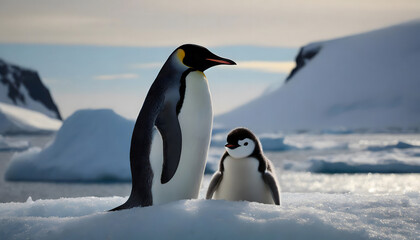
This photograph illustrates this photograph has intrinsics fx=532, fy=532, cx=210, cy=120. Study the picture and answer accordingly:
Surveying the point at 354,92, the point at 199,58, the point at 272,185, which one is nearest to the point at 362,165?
the point at 272,185

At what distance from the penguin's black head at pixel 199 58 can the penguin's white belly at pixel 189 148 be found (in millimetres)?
75

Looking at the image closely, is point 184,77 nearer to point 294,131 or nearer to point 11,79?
point 294,131

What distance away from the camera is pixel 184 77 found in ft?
11.1

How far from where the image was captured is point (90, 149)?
1053cm

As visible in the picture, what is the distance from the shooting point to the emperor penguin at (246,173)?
339 centimetres

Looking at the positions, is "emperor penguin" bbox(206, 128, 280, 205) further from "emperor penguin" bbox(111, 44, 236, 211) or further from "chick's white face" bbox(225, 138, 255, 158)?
"emperor penguin" bbox(111, 44, 236, 211)

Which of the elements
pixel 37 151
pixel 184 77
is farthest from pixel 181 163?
pixel 37 151

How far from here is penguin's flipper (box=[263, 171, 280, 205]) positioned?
3.38m

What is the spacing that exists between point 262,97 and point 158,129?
62.4 metres

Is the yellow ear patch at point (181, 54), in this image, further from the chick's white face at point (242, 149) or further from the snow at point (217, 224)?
the snow at point (217, 224)

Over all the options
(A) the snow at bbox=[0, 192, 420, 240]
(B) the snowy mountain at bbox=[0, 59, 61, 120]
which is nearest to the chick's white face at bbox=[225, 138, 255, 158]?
(A) the snow at bbox=[0, 192, 420, 240]

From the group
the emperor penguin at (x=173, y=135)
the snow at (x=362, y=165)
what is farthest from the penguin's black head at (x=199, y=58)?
the snow at (x=362, y=165)

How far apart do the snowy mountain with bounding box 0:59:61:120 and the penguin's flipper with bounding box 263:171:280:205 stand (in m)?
84.7

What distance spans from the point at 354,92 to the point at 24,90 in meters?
54.7
